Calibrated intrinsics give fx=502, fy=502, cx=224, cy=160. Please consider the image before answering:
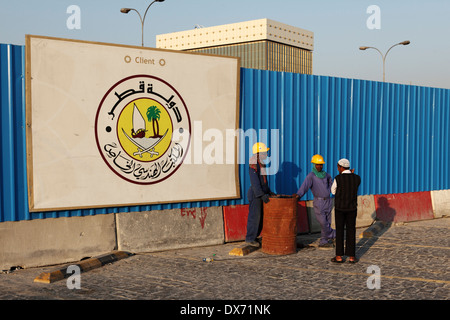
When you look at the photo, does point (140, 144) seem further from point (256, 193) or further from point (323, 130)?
point (323, 130)

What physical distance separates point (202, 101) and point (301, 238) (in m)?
3.87

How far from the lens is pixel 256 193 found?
9.75 m

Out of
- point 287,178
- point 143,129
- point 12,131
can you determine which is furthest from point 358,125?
point 12,131

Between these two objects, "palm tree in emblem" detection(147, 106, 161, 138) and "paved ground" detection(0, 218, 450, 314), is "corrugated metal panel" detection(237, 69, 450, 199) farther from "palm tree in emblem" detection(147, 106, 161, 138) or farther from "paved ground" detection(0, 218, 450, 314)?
"paved ground" detection(0, 218, 450, 314)

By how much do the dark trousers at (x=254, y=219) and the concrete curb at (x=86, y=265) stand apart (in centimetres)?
239

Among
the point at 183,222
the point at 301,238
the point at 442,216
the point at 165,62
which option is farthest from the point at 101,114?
the point at 442,216

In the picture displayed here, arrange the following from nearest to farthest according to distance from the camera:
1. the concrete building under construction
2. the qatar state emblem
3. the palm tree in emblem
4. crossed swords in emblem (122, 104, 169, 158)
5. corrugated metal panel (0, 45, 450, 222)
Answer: corrugated metal panel (0, 45, 450, 222)
the qatar state emblem
crossed swords in emblem (122, 104, 169, 158)
the palm tree in emblem
the concrete building under construction

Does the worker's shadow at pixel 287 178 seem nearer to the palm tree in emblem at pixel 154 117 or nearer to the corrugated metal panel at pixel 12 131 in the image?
the palm tree in emblem at pixel 154 117

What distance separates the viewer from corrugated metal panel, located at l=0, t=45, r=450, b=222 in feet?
27.2

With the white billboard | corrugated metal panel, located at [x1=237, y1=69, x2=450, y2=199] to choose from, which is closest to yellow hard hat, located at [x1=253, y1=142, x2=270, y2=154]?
the white billboard

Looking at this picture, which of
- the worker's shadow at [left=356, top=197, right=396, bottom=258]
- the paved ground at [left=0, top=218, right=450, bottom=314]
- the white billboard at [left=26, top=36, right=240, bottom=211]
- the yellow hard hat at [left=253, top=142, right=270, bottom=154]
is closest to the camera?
the paved ground at [left=0, top=218, right=450, bottom=314]

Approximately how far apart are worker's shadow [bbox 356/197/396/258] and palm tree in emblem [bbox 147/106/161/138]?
14.8 ft

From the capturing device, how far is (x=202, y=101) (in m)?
10.3
